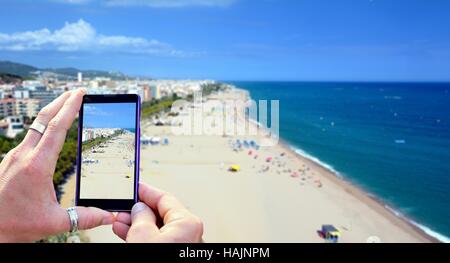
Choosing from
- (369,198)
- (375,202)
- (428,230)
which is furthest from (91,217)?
(369,198)

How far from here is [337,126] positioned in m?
20.6

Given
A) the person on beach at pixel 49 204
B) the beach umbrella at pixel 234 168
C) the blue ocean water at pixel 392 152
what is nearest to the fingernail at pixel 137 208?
the person on beach at pixel 49 204

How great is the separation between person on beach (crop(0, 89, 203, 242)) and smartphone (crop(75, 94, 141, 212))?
50 millimetres

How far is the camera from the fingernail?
2.14ft

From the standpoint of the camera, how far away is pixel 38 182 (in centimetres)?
63

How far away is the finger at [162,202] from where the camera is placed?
2.07ft

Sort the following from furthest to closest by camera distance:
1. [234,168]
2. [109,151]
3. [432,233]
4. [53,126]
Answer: [234,168] → [432,233] → [109,151] → [53,126]

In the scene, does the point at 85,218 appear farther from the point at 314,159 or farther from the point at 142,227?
the point at 314,159

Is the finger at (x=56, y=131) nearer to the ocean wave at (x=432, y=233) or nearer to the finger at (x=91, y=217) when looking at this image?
the finger at (x=91, y=217)

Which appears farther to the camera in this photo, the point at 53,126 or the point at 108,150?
the point at 108,150

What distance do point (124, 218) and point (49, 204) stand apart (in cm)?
12
